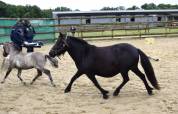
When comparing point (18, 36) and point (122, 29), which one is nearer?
point (18, 36)

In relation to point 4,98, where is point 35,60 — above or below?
above

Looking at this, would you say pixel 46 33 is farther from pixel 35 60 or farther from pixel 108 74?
pixel 108 74

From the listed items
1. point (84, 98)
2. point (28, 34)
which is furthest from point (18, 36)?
point (84, 98)

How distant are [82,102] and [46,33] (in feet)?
52.0

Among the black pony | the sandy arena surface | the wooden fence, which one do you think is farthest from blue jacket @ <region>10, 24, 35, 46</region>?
the wooden fence

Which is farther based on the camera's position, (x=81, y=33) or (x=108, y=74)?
(x=81, y=33)

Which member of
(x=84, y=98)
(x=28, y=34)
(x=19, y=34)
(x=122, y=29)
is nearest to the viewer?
(x=84, y=98)

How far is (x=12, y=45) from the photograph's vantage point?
9969mm

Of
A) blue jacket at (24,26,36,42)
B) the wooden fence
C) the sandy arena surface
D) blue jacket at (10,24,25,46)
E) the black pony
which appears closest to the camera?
the sandy arena surface

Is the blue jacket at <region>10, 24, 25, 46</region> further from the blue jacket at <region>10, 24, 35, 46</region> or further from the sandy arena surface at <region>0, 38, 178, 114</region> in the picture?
the sandy arena surface at <region>0, 38, 178, 114</region>

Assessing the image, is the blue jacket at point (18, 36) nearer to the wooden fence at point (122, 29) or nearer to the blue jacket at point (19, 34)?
the blue jacket at point (19, 34)

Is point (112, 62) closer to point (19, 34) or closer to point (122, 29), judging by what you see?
point (19, 34)

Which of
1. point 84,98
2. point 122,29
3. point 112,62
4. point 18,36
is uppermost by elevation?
point 18,36

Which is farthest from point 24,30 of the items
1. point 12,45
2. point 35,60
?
point 35,60
